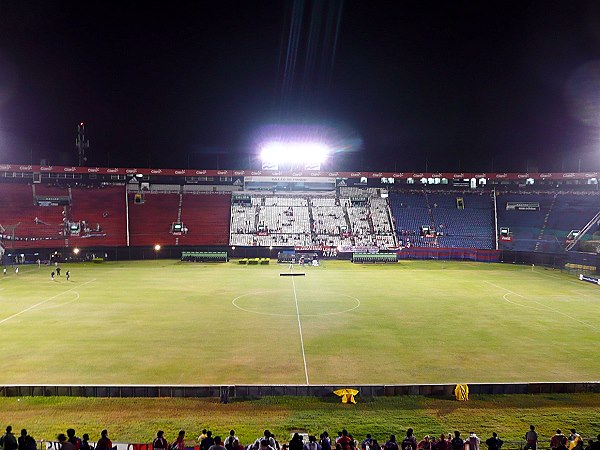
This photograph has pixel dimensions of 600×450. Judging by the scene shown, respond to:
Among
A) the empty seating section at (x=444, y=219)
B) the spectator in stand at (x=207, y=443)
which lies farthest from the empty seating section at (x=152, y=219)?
the spectator in stand at (x=207, y=443)

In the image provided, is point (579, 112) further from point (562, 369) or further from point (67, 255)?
point (67, 255)

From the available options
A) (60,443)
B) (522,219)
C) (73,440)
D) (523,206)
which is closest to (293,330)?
(73,440)

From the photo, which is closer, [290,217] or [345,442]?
[345,442]

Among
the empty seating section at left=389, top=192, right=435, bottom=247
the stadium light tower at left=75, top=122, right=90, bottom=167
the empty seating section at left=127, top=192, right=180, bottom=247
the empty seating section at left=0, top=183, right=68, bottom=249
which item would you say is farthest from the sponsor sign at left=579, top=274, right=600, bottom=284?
the stadium light tower at left=75, top=122, right=90, bottom=167

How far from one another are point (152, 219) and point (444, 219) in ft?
162

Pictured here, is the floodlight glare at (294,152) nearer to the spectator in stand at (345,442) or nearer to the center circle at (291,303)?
the center circle at (291,303)

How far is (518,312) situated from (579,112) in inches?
2227

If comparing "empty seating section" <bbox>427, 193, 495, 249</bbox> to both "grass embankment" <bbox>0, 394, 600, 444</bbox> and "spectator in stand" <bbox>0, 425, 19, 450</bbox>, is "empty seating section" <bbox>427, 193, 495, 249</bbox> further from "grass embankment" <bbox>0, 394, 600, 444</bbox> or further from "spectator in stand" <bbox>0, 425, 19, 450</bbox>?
"spectator in stand" <bbox>0, 425, 19, 450</bbox>

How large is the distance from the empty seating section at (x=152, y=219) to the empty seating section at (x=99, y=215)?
4.67ft

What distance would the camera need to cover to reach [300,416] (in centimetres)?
1461

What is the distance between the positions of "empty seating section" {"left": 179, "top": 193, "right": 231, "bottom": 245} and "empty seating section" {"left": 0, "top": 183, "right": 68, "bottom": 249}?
1821 centimetres

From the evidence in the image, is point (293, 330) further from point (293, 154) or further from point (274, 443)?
point (293, 154)

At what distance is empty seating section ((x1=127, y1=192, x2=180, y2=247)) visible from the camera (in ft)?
227

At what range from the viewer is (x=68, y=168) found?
2810 inches
